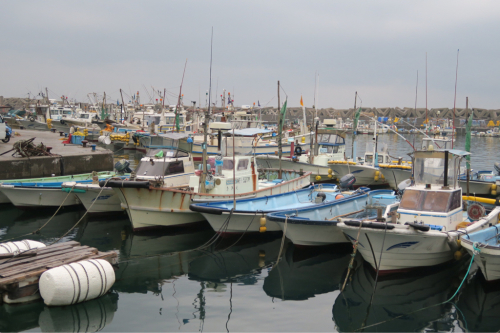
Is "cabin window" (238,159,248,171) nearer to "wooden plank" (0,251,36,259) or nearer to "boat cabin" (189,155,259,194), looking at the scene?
"boat cabin" (189,155,259,194)

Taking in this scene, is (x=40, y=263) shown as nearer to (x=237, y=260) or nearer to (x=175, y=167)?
(x=237, y=260)

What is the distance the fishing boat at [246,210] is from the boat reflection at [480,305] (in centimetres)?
507

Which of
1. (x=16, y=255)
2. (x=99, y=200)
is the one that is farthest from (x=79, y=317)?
(x=99, y=200)

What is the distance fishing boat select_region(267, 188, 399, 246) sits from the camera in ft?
38.4

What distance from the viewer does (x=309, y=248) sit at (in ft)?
41.9

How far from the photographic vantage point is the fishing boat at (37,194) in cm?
1653

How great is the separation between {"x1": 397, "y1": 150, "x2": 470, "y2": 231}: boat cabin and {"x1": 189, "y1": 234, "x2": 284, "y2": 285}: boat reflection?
3.99m

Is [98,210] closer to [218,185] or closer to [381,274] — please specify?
[218,185]

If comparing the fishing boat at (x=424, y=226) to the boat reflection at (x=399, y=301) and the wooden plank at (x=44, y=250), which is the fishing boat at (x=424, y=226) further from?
the wooden plank at (x=44, y=250)

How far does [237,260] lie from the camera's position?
12375 millimetres

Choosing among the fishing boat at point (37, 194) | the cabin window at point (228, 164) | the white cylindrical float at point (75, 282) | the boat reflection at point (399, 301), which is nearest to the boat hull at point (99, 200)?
the fishing boat at point (37, 194)

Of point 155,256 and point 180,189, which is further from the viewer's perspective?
point 180,189

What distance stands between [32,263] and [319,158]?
19.8 metres

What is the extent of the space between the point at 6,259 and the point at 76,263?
1.91m
